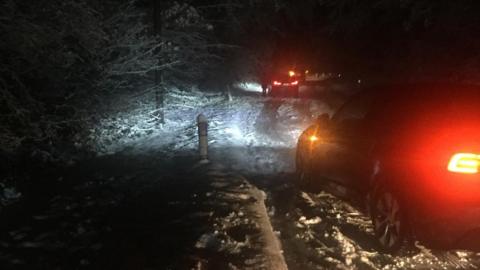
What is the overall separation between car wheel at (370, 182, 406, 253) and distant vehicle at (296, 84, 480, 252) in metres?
0.01

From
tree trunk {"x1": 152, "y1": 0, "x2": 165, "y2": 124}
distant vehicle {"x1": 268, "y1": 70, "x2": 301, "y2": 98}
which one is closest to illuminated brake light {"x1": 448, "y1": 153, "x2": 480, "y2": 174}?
tree trunk {"x1": 152, "y1": 0, "x2": 165, "y2": 124}

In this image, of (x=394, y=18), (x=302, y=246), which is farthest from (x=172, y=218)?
(x=394, y=18)

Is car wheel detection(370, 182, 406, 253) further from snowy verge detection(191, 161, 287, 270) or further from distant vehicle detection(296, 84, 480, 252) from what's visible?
snowy verge detection(191, 161, 287, 270)

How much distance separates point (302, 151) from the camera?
9203 mm

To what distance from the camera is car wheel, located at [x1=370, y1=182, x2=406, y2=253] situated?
5.57m

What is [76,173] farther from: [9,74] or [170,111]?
[170,111]

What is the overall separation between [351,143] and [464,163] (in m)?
2.12

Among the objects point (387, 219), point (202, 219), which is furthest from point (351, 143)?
point (202, 219)

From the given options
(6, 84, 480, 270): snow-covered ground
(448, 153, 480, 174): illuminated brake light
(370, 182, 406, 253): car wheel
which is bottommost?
(6, 84, 480, 270): snow-covered ground

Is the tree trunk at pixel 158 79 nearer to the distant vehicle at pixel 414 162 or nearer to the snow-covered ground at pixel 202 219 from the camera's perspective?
the snow-covered ground at pixel 202 219

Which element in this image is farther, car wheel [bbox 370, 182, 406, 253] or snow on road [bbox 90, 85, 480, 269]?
snow on road [bbox 90, 85, 480, 269]

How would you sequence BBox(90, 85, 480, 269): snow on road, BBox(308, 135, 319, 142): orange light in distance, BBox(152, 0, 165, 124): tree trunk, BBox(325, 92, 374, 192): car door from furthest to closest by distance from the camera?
BBox(152, 0, 165, 124): tree trunk → BBox(308, 135, 319, 142): orange light in distance → BBox(325, 92, 374, 192): car door → BBox(90, 85, 480, 269): snow on road

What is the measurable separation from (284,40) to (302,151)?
82.5ft

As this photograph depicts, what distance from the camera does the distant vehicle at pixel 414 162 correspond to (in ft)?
16.3
